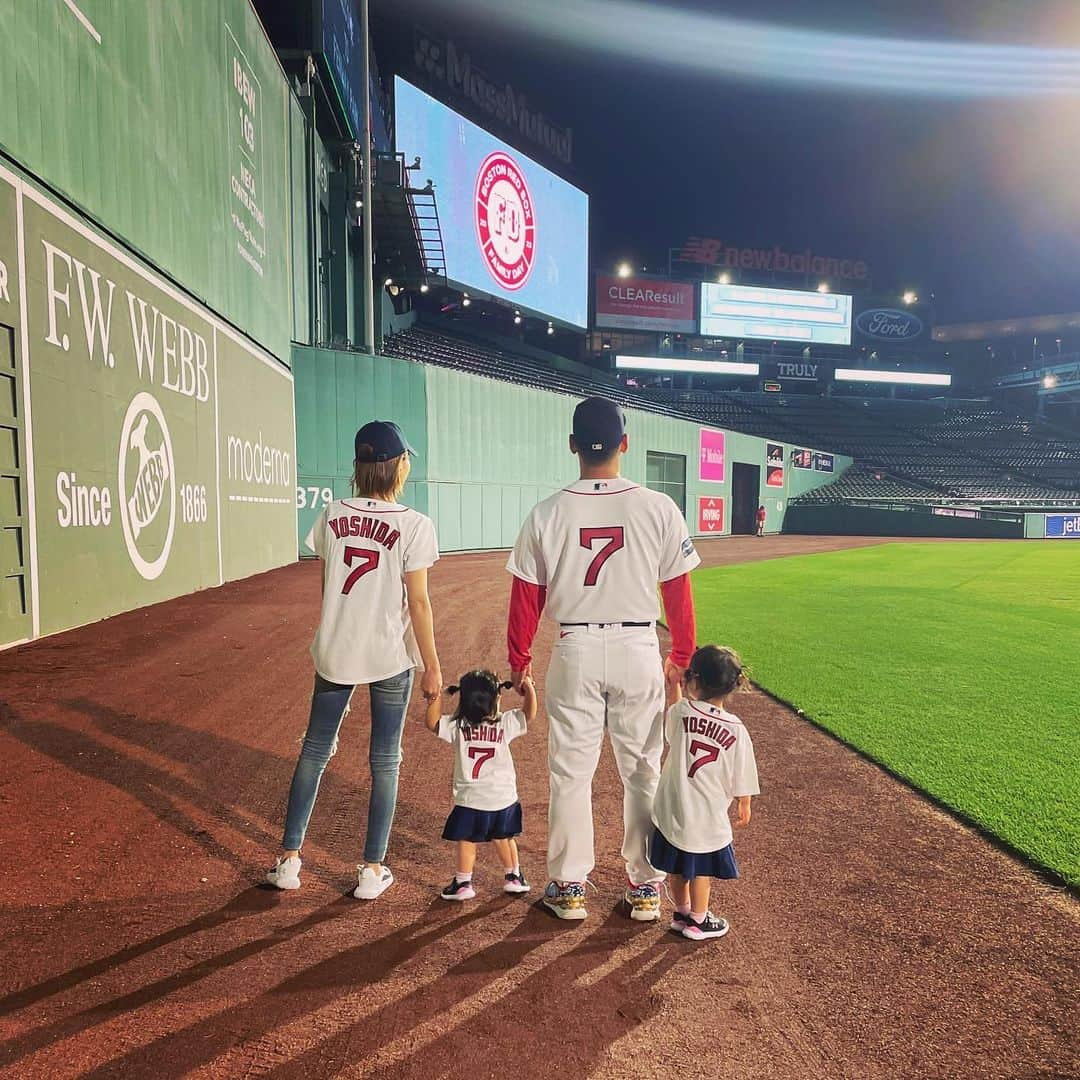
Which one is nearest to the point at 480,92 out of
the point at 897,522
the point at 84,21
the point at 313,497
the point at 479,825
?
the point at 313,497

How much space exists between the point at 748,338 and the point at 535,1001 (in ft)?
197

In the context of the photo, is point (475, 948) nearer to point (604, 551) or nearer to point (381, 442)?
point (604, 551)

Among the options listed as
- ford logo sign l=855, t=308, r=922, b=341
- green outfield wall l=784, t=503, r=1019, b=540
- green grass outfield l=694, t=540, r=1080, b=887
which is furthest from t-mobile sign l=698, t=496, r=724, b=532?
ford logo sign l=855, t=308, r=922, b=341

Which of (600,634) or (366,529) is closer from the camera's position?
(600,634)

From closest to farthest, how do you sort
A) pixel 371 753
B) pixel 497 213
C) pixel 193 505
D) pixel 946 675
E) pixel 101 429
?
pixel 371 753 → pixel 946 675 → pixel 101 429 → pixel 193 505 → pixel 497 213

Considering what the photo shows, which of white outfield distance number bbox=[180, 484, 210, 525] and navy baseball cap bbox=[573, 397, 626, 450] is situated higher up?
navy baseball cap bbox=[573, 397, 626, 450]

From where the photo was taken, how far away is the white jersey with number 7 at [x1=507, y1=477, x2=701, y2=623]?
3.09m

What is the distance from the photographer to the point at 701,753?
3.00 meters

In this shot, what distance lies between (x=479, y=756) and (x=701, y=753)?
0.95 meters

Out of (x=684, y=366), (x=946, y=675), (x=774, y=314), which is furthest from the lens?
(x=774, y=314)

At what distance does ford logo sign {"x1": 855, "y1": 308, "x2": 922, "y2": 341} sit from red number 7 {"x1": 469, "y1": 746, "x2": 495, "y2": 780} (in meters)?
69.4

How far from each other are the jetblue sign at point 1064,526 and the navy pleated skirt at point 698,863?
139 feet

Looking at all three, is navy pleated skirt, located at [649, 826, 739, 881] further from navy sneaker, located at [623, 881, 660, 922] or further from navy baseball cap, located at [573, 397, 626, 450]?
navy baseball cap, located at [573, 397, 626, 450]

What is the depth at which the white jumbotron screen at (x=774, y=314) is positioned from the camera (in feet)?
186
